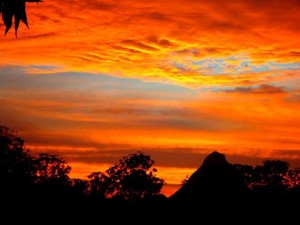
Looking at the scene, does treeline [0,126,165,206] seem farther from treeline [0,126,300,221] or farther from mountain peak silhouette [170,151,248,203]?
mountain peak silhouette [170,151,248,203]

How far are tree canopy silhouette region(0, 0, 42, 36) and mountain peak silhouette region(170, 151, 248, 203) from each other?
25255 millimetres

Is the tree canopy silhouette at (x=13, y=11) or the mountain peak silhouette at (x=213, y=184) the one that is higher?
the tree canopy silhouette at (x=13, y=11)

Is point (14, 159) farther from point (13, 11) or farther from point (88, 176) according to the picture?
point (13, 11)

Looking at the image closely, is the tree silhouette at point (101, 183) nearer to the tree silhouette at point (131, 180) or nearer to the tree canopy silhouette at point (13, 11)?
the tree silhouette at point (131, 180)

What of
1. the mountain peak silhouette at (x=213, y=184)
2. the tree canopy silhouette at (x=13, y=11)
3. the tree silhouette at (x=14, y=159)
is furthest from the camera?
the tree silhouette at (x=14, y=159)

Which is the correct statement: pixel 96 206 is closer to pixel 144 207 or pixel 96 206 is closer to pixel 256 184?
pixel 144 207

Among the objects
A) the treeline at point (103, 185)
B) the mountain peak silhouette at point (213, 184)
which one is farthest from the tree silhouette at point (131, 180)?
the mountain peak silhouette at point (213, 184)

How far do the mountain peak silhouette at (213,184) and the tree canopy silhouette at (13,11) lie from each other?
25255mm

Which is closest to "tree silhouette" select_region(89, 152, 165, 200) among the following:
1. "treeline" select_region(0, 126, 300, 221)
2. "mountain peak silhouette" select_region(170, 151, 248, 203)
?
"treeline" select_region(0, 126, 300, 221)

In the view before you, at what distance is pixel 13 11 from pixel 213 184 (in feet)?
85.0

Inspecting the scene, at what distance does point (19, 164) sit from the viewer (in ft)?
196

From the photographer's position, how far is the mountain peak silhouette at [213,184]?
29.5 metres

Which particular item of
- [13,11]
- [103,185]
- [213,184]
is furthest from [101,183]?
[13,11]

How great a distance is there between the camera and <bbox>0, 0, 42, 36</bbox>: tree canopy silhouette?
5.02m
